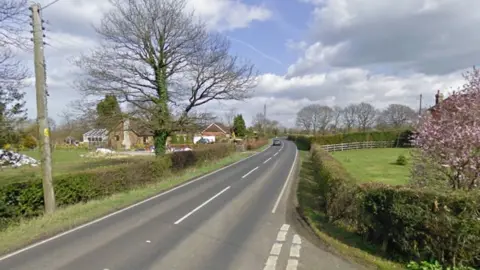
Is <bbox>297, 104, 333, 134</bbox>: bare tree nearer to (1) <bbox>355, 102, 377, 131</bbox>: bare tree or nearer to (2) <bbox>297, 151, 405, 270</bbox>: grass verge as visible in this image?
(1) <bbox>355, 102, 377, 131</bbox>: bare tree

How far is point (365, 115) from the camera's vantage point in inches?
4099

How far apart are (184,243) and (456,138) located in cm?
699

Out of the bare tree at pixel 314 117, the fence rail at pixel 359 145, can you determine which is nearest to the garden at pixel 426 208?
the fence rail at pixel 359 145

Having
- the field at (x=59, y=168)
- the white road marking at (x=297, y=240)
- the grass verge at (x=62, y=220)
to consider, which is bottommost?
the field at (x=59, y=168)

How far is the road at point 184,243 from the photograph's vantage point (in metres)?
6.10

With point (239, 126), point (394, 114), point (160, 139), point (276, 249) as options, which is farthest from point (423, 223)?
point (394, 114)

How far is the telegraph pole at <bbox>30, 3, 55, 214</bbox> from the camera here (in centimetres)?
1001

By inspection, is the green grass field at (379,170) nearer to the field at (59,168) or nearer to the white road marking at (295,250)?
the white road marking at (295,250)

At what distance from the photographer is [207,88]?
2303 centimetres

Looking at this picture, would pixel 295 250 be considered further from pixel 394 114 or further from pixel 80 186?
pixel 394 114

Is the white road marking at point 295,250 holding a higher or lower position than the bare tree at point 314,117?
lower

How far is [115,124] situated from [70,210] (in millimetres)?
11003

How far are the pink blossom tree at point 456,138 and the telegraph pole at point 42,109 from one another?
37.4ft

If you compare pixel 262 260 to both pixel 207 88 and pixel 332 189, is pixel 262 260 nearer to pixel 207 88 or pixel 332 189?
pixel 332 189
